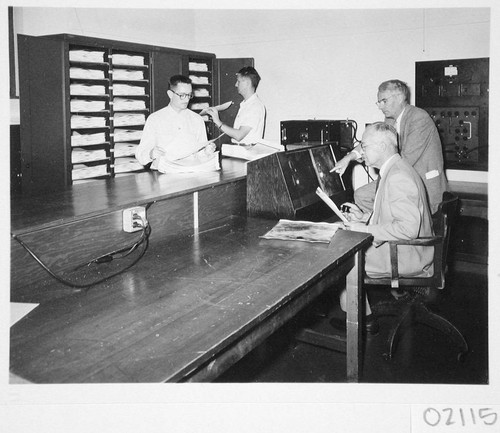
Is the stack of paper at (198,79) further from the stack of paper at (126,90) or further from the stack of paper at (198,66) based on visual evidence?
the stack of paper at (126,90)

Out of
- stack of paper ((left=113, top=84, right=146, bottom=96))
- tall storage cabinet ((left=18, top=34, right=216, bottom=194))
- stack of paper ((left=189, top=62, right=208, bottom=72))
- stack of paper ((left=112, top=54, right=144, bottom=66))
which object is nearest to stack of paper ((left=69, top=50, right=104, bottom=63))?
tall storage cabinet ((left=18, top=34, right=216, bottom=194))

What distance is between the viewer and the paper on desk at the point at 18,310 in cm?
142

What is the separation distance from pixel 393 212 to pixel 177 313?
1517 millimetres

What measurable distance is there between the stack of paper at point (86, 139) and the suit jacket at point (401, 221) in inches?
119

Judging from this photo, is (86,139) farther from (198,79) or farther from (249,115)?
(198,79)

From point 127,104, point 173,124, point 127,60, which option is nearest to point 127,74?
point 127,60

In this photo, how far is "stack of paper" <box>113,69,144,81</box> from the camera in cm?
482

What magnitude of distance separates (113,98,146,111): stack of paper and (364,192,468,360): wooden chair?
3.26 m

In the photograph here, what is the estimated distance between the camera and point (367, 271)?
2736mm

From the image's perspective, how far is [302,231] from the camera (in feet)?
7.73

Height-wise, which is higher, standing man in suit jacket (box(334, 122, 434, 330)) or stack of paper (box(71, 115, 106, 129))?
stack of paper (box(71, 115, 106, 129))

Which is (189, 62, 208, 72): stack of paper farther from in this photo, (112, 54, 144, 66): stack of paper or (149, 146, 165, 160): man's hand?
(149, 146, 165, 160): man's hand

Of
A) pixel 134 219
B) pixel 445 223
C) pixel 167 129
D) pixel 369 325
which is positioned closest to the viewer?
pixel 134 219
